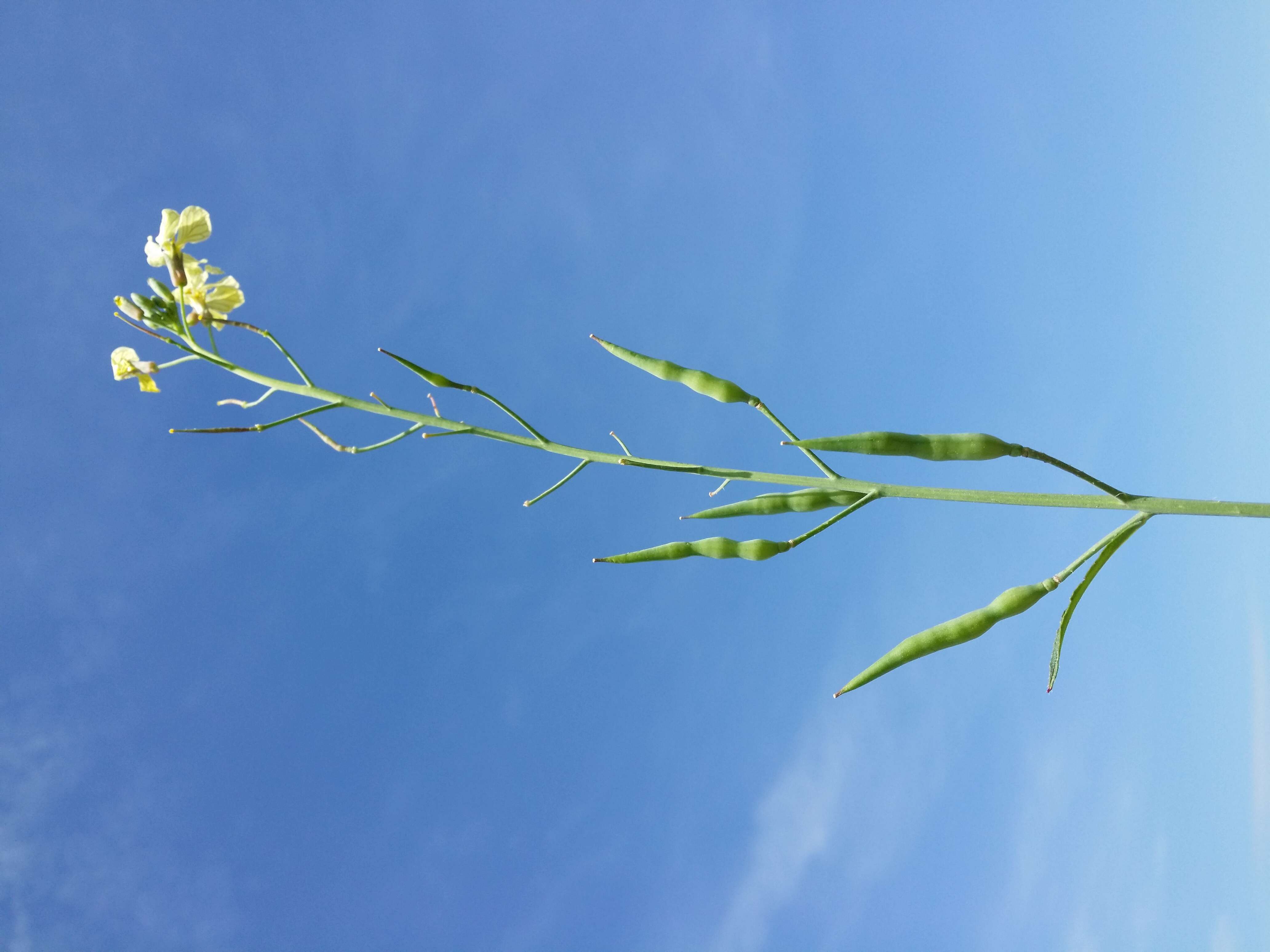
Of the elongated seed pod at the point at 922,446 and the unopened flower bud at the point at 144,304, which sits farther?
the unopened flower bud at the point at 144,304

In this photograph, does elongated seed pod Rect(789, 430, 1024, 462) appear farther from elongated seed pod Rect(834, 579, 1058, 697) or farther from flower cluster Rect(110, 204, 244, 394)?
flower cluster Rect(110, 204, 244, 394)

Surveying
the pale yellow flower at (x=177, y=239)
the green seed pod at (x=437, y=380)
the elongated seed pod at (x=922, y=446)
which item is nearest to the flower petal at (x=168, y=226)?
the pale yellow flower at (x=177, y=239)

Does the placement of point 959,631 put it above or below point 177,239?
below

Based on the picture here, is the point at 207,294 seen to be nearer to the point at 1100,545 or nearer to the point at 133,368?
the point at 133,368

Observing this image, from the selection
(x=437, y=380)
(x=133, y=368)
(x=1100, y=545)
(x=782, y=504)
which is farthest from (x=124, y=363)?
(x=1100, y=545)

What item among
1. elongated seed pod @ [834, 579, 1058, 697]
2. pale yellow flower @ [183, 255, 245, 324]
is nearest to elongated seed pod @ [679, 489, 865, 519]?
elongated seed pod @ [834, 579, 1058, 697]

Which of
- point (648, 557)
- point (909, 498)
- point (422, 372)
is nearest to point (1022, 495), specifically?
point (909, 498)

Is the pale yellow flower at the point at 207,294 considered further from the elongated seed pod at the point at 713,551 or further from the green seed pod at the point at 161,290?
the elongated seed pod at the point at 713,551
